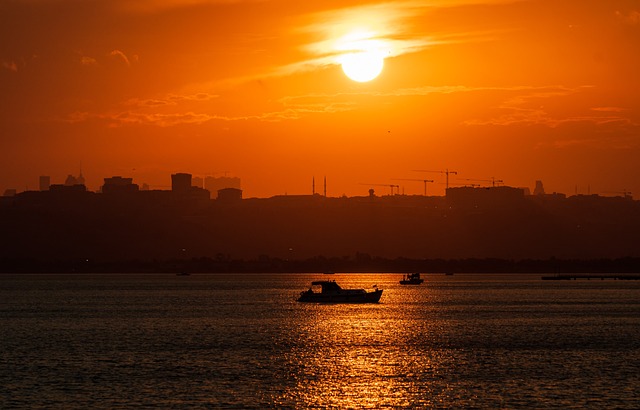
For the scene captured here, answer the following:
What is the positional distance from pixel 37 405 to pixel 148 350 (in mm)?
42125

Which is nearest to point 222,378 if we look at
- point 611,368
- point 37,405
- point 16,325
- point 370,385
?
point 370,385

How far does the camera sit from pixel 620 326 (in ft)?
527

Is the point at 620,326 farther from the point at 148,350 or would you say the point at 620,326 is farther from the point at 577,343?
the point at 148,350

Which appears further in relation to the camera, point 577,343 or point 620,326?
point 620,326

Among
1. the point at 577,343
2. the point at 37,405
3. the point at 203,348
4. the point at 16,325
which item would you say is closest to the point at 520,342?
the point at 577,343

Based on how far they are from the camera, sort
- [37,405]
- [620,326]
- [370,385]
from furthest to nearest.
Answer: [620,326], [370,385], [37,405]

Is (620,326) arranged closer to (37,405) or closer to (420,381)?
(420,381)

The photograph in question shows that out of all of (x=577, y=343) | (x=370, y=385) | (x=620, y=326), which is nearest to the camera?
(x=370, y=385)

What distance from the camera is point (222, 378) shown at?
297 feet

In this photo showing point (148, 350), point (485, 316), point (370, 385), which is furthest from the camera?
point (485, 316)

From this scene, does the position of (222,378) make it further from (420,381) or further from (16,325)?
(16,325)

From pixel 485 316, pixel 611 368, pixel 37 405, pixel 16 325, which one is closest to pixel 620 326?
pixel 485 316

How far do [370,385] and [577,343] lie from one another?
51232 millimetres

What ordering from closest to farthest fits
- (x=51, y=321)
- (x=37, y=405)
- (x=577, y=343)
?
(x=37, y=405) → (x=577, y=343) → (x=51, y=321)
